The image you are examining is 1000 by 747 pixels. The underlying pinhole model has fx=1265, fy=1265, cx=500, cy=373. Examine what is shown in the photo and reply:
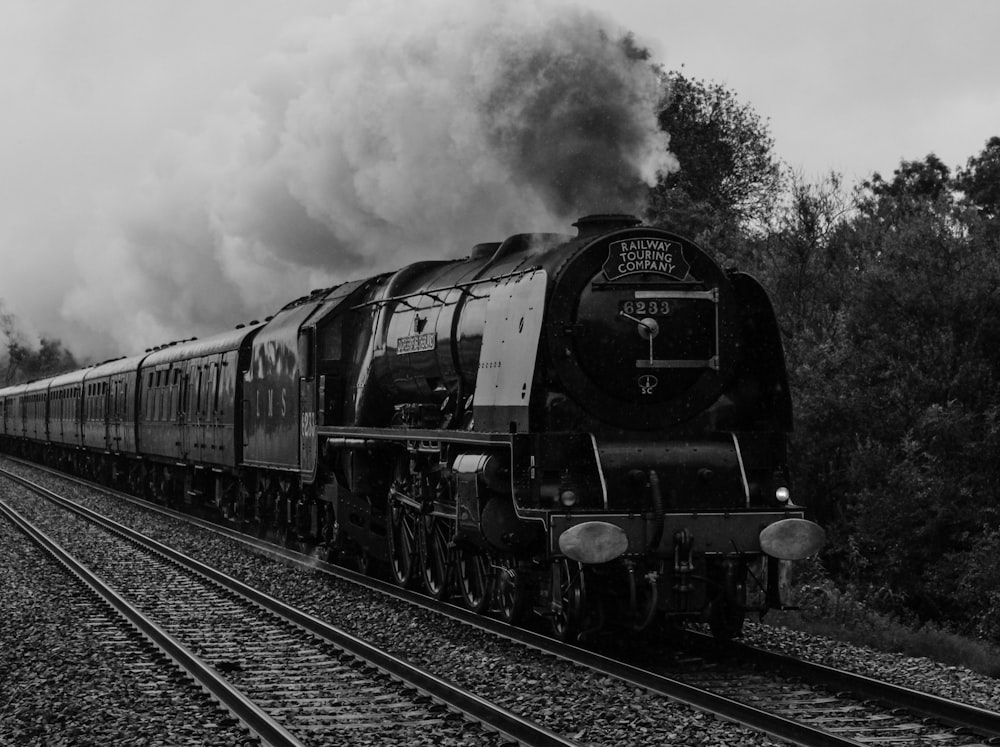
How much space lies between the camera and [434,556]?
458 inches

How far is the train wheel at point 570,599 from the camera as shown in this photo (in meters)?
8.80

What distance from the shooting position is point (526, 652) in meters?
8.90

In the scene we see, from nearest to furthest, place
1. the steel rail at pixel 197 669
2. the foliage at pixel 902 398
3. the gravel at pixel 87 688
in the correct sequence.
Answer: the steel rail at pixel 197 669 < the gravel at pixel 87 688 < the foliage at pixel 902 398

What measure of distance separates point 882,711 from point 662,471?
2460 mm

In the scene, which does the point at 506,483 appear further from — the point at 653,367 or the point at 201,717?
the point at 201,717

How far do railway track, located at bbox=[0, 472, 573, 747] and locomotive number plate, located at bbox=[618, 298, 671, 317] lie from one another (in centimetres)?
293

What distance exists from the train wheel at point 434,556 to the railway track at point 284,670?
1.37 meters

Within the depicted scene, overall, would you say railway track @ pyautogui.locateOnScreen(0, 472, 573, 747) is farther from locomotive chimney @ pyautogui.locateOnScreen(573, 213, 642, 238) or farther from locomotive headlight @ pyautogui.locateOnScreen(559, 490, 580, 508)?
locomotive chimney @ pyautogui.locateOnScreen(573, 213, 642, 238)

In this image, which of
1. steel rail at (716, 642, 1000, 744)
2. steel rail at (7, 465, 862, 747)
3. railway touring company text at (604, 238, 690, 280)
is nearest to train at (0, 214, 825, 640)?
railway touring company text at (604, 238, 690, 280)

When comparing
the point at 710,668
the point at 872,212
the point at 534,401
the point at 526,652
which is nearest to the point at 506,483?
the point at 534,401

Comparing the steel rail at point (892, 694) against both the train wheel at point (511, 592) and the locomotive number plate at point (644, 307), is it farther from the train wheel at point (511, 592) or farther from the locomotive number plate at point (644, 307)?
the locomotive number plate at point (644, 307)

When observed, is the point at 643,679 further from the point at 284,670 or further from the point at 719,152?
the point at 719,152

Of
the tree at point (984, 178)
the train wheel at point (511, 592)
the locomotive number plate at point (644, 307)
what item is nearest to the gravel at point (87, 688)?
the train wheel at point (511, 592)

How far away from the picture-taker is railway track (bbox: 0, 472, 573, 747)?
680cm
